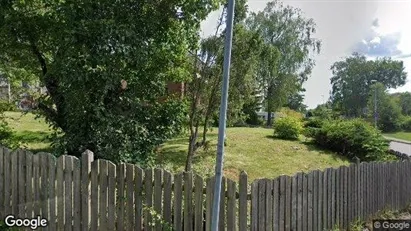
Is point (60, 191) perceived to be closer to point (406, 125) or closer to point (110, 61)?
point (110, 61)

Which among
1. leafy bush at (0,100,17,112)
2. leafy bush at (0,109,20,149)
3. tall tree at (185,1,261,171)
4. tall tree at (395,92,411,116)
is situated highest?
tall tree at (395,92,411,116)

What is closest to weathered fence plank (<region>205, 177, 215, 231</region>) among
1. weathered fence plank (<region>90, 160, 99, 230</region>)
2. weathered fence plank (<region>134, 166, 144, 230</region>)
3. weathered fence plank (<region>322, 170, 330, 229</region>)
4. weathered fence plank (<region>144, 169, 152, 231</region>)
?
weathered fence plank (<region>144, 169, 152, 231</region>)

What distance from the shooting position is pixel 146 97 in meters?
7.54

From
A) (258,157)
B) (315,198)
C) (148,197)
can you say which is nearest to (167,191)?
(148,197)

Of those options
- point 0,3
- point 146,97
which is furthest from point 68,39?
point 0,3

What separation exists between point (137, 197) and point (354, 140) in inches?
553

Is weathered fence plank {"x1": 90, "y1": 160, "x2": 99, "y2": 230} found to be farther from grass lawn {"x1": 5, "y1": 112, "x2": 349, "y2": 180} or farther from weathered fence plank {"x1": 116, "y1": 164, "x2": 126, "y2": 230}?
grass lawn {"x1": 5, "y1": 112, "x2": 349, "y2": 180}

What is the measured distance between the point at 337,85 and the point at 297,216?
8455 cm

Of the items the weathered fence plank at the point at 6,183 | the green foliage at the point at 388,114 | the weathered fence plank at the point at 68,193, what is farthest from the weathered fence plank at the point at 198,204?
the green foliage at the point at 388,114

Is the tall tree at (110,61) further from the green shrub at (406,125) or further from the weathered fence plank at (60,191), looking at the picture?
the green shrub at (406,125)

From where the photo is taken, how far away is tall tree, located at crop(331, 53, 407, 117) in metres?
79.2

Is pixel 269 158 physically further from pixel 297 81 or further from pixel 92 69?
pixel 297 81

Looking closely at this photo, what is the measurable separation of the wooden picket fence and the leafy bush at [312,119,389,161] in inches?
431

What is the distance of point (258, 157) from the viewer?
15.0 metres
